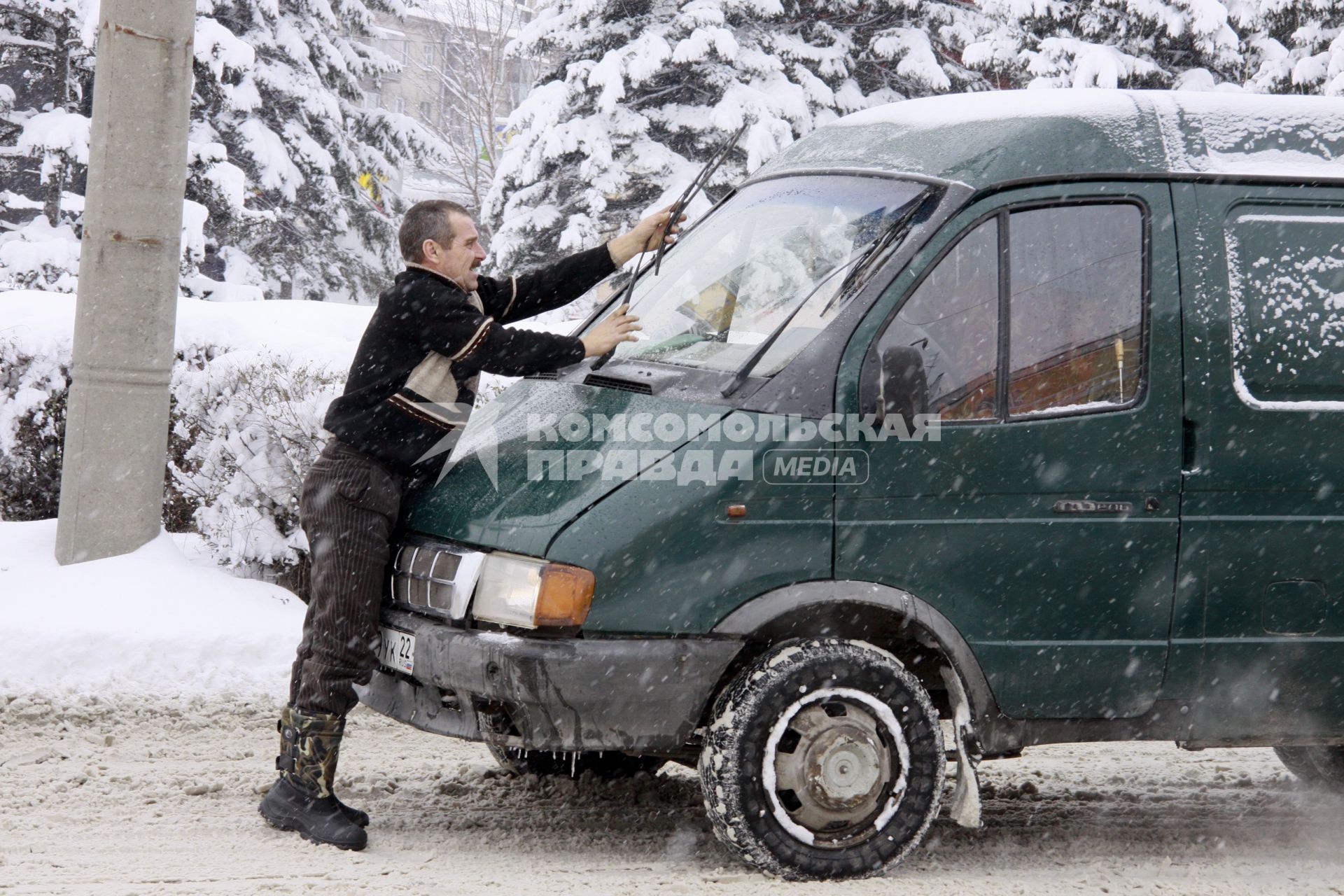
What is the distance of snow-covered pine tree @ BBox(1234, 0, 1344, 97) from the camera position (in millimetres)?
18312

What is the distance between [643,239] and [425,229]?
92 cm

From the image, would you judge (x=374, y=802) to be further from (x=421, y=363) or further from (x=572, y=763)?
(x=421, y=363)

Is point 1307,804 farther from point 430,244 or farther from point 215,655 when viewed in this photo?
point 215,655

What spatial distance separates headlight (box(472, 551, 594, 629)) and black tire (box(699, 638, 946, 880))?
0.55 meters

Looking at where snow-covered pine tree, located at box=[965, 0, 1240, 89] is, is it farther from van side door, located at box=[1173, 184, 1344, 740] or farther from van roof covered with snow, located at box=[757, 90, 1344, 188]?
van side door, located at box=[1173, 184, 1344, 740]

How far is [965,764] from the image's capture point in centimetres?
434

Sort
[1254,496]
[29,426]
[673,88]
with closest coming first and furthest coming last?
[1254,496]
[29,426]
[673,88]

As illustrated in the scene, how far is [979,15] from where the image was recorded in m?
21.3

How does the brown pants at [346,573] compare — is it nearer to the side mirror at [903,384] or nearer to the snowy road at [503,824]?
the snowy road at [503,824]

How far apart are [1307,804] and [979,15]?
17768mm

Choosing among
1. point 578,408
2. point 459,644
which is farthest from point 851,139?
point 459,644

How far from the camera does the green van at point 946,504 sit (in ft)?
13.5

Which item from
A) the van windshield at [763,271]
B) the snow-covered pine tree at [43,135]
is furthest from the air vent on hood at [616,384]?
the snow-covered pine tree at [43,135]

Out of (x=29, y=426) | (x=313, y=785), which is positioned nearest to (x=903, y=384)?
(x=313, y=785)
